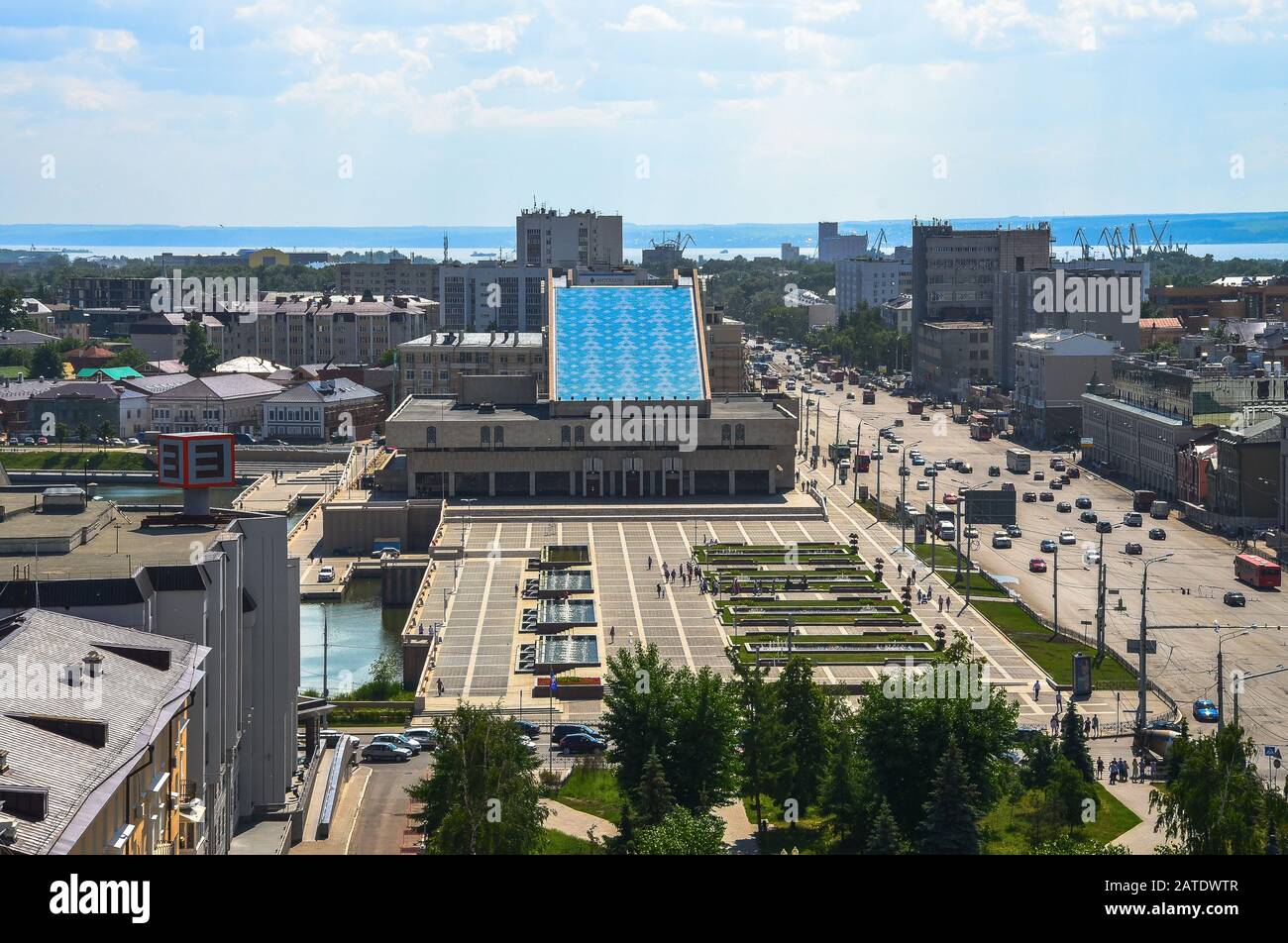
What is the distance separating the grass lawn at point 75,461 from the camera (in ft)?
266

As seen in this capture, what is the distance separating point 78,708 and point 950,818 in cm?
1070

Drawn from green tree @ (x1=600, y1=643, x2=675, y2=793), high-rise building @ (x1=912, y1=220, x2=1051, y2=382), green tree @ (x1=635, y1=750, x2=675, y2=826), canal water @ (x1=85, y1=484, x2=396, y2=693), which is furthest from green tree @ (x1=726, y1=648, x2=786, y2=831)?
high-rise building @ (x1=912, y1=220, x2=1051, y2=382)

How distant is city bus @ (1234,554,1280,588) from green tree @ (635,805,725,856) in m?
28.0

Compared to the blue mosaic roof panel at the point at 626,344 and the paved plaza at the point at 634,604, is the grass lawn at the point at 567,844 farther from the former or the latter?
the blue mosaic roof panel at the point at 626,344

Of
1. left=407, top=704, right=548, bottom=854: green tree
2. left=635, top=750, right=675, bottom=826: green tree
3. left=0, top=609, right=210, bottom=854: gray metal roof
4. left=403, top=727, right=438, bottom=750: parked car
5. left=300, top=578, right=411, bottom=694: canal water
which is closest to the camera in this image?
left=0, top=609, right=210, bottom=854: gray metal roof

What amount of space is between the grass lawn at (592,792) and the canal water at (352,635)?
10.1 meters

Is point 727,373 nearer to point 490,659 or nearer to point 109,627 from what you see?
point 490,659

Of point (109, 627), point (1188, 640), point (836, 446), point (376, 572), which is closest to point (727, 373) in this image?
point (836, 446)

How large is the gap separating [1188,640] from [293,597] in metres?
21.5

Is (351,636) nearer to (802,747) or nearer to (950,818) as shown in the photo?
(802,747)

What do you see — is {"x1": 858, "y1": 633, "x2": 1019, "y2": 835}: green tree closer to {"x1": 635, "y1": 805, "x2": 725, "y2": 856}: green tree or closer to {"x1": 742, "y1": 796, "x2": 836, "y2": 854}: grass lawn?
{"x1": 742, "y1": 796, "x2": 836, "y2": 854}: grass lawn

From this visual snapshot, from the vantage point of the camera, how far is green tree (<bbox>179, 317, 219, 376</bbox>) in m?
107

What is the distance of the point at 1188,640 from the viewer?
40.4 meters
